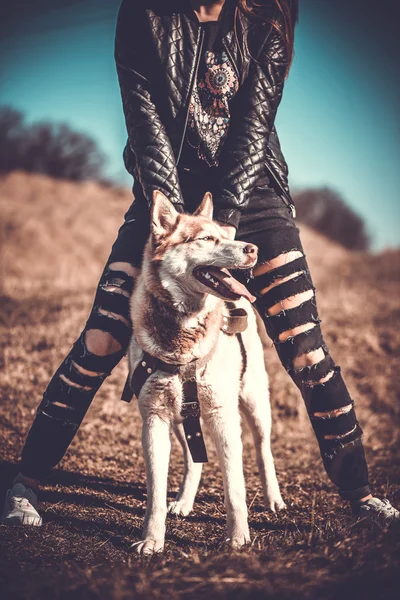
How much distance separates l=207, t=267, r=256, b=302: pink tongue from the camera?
2.45m

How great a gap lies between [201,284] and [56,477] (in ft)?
6.33

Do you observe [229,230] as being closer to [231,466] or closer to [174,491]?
[231,466]

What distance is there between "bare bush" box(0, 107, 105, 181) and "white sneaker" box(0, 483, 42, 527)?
19.4 meters

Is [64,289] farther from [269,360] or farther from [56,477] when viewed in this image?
[56,477]

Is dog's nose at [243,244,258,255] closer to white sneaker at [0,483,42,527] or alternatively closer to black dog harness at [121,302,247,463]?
black dog harness at [121,302,247,463]

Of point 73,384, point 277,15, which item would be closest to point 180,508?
point 73,384

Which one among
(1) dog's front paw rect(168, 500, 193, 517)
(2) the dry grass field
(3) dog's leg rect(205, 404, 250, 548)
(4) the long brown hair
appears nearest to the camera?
(2) the dry grass field

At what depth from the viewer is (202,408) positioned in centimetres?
256

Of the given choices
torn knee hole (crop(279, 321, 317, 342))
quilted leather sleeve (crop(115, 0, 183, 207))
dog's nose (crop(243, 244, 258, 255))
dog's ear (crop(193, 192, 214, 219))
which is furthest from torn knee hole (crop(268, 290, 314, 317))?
quilted leather sleeve (crop(115, 0, 183, 207))

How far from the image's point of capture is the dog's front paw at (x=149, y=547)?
232cm

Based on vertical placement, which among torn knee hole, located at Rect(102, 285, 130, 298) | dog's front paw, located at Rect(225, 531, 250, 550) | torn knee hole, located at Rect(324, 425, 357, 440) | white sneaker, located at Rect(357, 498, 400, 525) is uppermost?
torn knee hole, located at Rect(102, 285, 130, 298)

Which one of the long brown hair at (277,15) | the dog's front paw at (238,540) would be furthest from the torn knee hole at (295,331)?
the long brown hair at (277,15)

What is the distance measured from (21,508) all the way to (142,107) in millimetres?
2318

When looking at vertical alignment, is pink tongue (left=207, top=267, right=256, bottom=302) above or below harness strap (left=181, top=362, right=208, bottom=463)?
above
